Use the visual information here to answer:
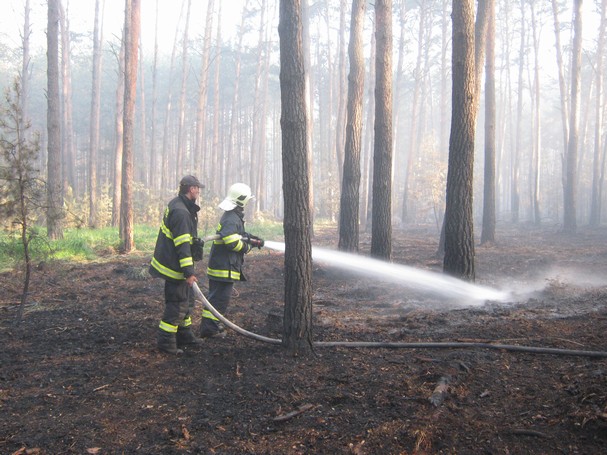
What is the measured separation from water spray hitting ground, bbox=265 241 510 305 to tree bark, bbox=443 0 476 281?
281mm

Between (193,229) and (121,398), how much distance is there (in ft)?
7.05

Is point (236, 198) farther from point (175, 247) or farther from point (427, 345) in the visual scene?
point (427, 345)

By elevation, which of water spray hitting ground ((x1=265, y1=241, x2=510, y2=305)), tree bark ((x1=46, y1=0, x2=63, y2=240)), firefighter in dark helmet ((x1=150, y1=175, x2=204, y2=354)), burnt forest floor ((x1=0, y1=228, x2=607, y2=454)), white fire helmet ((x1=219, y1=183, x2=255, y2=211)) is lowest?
burnt forest floor ((x1=0, y1=228, x2=607, y2=454))

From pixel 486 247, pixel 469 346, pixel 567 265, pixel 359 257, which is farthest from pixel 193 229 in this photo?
pixel 486 247

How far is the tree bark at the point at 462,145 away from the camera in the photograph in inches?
353

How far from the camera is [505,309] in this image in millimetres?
7410

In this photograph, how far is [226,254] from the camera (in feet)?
20.4

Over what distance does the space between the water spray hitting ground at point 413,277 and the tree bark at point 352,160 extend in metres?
0.55

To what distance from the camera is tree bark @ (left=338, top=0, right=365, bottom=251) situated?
11.9 meters

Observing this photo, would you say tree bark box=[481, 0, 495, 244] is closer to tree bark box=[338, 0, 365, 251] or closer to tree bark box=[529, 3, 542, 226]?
tree bark box=[338, 0, 365, 251]

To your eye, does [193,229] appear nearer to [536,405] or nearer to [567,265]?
[536,405]

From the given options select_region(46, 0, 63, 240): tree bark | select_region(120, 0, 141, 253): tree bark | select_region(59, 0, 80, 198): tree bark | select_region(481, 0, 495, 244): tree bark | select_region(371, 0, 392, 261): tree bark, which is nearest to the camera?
select_region(371, 0, 392, 261): tree bark

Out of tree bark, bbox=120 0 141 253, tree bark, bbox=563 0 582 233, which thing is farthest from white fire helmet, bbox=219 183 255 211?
tree bark, bbox=563 0 582 233

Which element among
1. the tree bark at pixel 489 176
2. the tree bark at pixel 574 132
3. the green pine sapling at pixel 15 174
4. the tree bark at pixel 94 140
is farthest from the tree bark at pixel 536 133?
the green pine sapling at pixel 15 174
